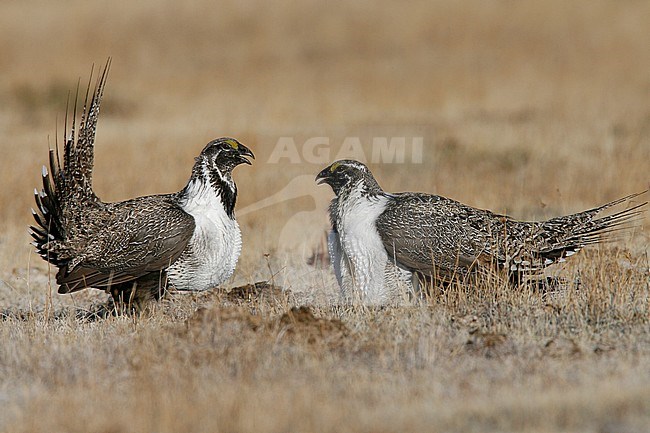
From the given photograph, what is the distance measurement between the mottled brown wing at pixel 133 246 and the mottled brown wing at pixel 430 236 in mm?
1800

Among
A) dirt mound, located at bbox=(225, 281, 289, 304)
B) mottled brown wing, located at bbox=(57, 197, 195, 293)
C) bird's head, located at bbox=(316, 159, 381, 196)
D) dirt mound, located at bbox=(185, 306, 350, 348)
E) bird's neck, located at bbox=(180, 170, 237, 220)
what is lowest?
dirt mound, located at bbox=(185, 306, 350, 348)

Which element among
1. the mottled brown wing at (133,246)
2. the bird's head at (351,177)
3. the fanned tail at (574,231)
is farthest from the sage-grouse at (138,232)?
the fanned tail at (574,231)

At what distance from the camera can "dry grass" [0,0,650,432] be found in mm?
5453

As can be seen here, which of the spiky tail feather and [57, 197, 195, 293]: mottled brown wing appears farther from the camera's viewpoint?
the spiky tail feather

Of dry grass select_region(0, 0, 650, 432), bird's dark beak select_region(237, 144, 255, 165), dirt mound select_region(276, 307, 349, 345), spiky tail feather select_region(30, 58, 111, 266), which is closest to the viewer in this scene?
dry grass select_region(0, 0, 650, 432)

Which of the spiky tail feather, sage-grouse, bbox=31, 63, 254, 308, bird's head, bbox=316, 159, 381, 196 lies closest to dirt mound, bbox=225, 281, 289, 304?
sage-grouse, bbox=31, 63, 254, 308

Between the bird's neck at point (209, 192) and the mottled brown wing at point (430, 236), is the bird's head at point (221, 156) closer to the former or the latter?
the bird's neck at point (209, 192)

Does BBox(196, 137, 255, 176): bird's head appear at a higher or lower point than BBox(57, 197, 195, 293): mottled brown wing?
higher

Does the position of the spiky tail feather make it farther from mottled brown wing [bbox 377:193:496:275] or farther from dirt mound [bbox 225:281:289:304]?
mottled brown wing [bbox 377:193:496:275]

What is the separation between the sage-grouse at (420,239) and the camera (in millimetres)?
8258

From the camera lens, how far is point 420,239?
27.0ft

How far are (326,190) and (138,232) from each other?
20.5 ft

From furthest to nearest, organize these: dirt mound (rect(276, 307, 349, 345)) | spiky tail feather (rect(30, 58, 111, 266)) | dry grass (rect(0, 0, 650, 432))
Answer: spiky tail feather (rect(30, 58, 111, 266)) → dirt mound (rect(276, 307, 349, 345)) → dry grass (rect(0, 0, 650, 432))

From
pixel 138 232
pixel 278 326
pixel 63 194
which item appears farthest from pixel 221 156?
pixel 278 326
